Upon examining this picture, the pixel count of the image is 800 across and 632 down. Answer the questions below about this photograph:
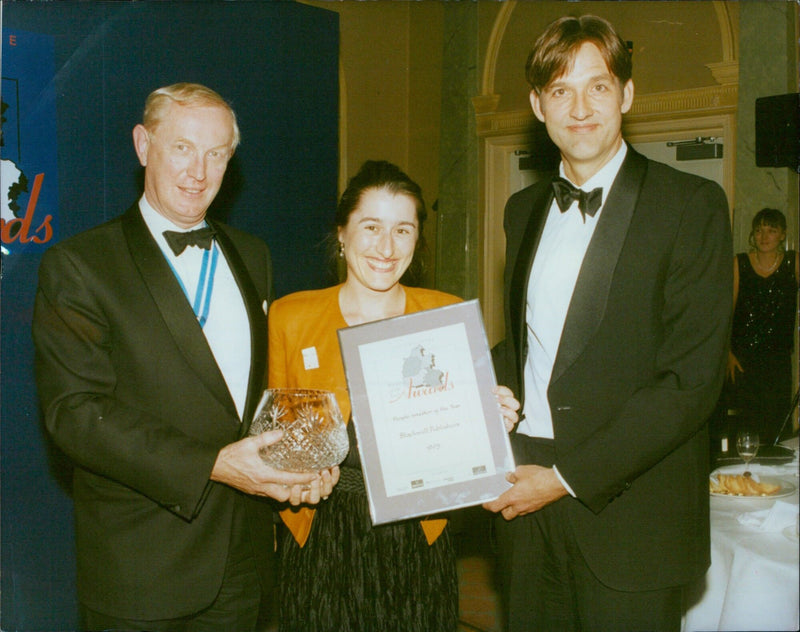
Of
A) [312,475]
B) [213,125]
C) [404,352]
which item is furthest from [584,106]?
[312,475]

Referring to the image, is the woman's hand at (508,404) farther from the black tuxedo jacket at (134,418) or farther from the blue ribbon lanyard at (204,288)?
the blue ribbon lanyard at (204,288)

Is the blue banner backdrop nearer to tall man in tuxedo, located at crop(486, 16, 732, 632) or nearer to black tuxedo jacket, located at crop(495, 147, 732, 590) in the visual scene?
tall man in tuxedo, located at crop(486, 16, 732, 632)

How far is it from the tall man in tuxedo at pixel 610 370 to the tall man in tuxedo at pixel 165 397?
65cm

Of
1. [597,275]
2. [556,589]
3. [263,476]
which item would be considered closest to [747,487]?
[556,589]

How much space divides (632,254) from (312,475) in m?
1.02

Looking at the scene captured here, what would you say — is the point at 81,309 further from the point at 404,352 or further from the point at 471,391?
the point at 471,391

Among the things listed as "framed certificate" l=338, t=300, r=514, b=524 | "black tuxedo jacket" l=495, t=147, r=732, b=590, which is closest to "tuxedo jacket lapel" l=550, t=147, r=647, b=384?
"black tuxedo jacket" l=495, t=147, r=732, b=590

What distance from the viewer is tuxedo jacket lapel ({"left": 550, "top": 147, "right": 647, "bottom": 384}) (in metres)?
1.94

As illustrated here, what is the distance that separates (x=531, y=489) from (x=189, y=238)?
1195 mm

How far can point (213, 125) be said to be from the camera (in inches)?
84.7

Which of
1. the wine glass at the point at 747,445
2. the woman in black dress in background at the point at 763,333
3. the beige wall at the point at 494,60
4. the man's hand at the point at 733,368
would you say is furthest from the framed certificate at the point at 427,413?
the beige wall at the point at 494,60

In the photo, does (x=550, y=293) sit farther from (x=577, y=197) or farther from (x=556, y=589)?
(x=556, y=589)

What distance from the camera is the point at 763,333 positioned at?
221 inches

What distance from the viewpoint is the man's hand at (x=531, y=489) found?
1.97 meters
